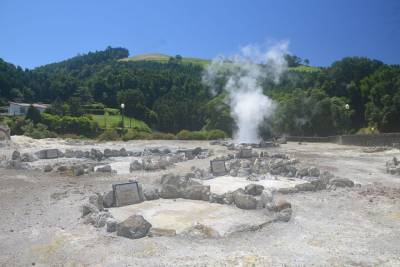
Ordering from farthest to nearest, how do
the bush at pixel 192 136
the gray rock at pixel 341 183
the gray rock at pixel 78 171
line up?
the bush at pixel 192 136 < the gray rock at pixel 78 171 < the gray rock at pixel 341 183

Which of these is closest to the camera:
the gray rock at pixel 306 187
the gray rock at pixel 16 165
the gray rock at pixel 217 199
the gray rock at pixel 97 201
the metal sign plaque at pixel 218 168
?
the gray rock at pixel 97 201

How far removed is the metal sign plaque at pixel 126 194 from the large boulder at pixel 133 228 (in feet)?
7.39

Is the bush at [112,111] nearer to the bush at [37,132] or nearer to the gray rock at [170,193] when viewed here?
the bush at [37,132]

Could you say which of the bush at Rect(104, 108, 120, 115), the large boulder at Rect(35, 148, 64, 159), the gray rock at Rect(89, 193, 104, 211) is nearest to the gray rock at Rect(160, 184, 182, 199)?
the gray rock at Rect(89, 193, 104, 211)

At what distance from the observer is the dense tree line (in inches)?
1575

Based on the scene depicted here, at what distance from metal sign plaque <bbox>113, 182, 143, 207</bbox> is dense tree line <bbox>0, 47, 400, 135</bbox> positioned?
101 ft

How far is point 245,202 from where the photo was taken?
9195mm

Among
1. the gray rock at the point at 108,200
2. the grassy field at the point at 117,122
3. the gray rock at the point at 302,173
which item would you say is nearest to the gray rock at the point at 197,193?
the gray rock at the point at 108,200

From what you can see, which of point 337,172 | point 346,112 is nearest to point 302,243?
point 337,172

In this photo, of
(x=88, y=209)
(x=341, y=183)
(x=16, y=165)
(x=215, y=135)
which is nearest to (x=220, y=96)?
(x=215, y=135)

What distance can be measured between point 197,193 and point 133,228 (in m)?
3.16

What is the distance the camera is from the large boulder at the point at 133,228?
7.18 metres

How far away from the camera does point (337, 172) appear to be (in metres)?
15.2

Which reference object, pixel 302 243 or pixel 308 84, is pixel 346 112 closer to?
pixel 308 84
